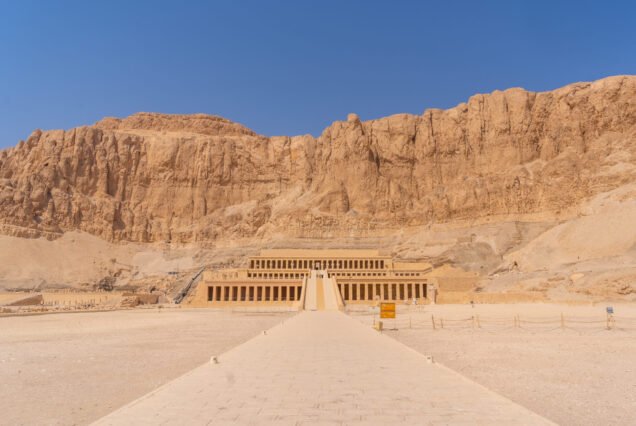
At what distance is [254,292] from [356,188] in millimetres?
47532

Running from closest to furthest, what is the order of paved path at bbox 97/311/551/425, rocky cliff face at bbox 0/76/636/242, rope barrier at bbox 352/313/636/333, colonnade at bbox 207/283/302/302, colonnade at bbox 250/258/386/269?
paved path at bbox 97/311/551/425, rope barrier at bbox 352/313/636/333, colonnade at bbox 207/283/302/302, colonnade at bbox 250/258/386/269, rocky cliff face at bbox 0/76/636/242

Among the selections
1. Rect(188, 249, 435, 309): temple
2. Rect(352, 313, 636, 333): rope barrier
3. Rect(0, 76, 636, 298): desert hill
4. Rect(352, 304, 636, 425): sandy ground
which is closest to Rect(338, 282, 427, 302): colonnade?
Rect(188, 249, 435, 309): temple

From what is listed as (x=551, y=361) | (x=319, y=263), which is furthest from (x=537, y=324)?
(x=319, y=263)

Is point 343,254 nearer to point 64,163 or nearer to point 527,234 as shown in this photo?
point 527,234

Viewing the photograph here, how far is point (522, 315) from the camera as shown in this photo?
112 feet

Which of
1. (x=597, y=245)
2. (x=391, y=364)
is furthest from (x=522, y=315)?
(x=597, y=245)

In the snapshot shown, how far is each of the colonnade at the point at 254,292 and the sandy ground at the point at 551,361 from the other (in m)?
35.5

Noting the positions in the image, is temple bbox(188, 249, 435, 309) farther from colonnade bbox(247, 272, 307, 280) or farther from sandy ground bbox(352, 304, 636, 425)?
sandy ground bbox(352, 304, 636, 425)

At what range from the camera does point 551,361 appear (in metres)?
15.0

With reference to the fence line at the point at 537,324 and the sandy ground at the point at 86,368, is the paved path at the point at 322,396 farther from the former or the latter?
the fence line at the point at 537,324

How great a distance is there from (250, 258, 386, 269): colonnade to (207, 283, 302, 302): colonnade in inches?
606

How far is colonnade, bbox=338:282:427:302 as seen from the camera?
64.4 m

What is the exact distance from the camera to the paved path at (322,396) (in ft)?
23.9

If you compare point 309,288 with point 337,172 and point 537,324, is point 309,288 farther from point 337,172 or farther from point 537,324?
point 337,172
